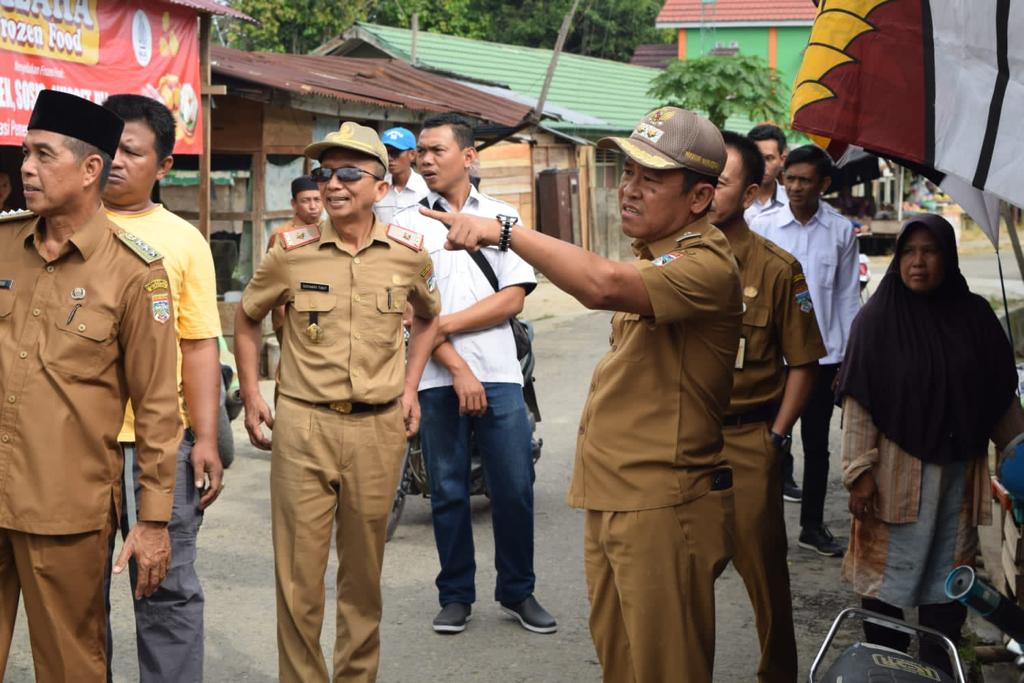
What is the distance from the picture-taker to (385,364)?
477cm

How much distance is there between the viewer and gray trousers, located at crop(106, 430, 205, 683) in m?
4.02

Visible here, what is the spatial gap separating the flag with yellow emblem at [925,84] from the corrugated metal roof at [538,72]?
22028 mm

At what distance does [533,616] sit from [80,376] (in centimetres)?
277

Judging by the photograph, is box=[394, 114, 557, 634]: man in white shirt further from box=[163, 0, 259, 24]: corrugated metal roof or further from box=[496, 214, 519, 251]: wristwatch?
box=[163, 0, 259, 24]: corrugated metal roof

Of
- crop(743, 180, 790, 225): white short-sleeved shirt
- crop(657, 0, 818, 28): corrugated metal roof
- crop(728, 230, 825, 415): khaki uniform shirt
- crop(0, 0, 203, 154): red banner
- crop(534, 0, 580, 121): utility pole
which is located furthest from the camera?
crop(657, 0, 818, 28): corrugated metal roof

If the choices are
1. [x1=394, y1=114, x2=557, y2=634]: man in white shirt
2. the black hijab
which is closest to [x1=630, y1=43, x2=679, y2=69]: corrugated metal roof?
[x1=394, y1=114, x2=557, y2=634]: man in white shirt

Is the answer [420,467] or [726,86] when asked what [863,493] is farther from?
[726,86]

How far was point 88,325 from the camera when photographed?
3.60 m

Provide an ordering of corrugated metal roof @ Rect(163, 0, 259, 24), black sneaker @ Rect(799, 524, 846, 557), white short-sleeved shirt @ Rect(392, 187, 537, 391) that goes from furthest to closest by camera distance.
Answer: corrugated metal roof @ Rect(163, 0, 259, 24), black sneaker @ Rect(799, 524, 846, 557), white short-sleeved shirt @ Rect(392, 187, 537, 391)

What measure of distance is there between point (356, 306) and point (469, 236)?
1639mm

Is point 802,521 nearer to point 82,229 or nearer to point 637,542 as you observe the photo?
point 637,542

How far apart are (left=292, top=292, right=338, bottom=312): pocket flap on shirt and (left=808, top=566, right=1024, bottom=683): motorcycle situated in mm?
2160

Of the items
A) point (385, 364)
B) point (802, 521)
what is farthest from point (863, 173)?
point (385, 364)

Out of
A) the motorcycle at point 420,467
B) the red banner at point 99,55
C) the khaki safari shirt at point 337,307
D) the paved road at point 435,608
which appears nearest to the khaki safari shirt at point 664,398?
the khaki safari shirt at point 337,307
